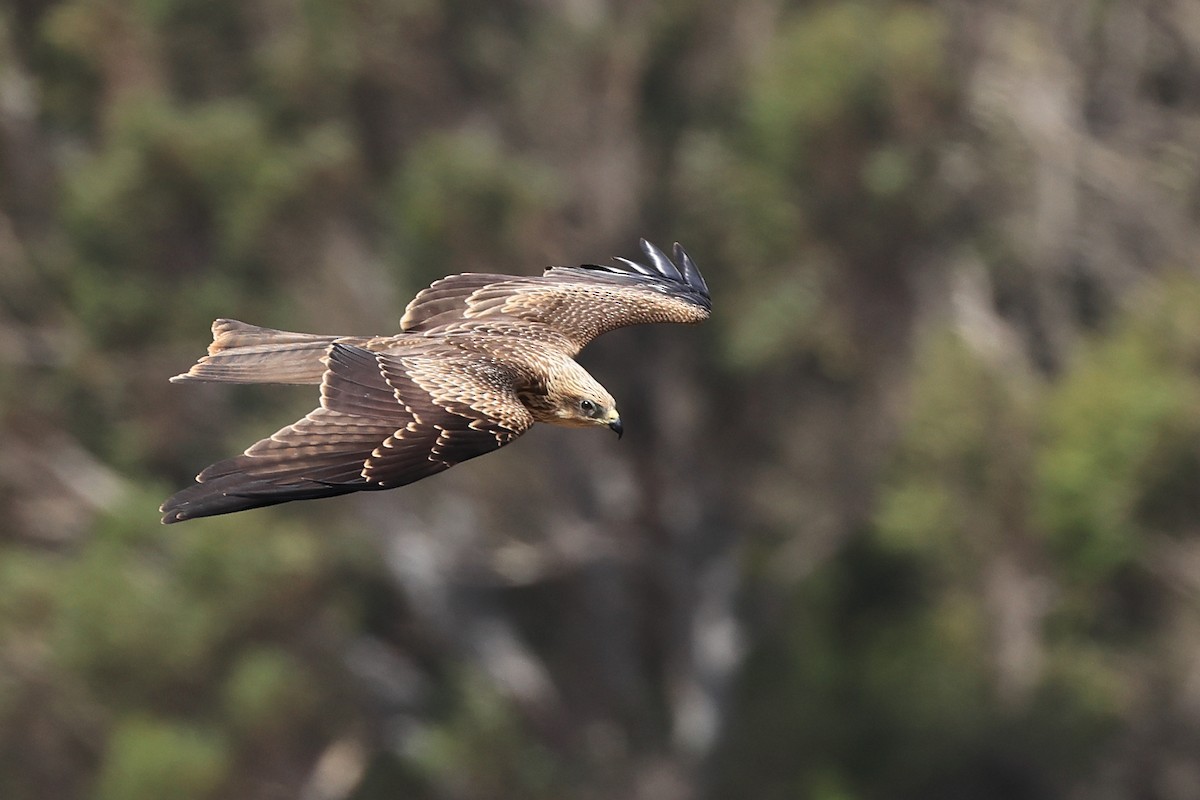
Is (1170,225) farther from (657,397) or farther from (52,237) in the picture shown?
(52,237)

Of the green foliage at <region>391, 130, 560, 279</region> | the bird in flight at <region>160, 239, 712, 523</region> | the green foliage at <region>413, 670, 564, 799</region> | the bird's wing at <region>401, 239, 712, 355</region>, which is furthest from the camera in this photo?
the green foliage at <region>413, 670, 564, 799</region>

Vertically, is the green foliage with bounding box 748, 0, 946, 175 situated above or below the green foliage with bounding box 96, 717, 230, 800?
above

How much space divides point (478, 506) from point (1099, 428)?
660 centimetres

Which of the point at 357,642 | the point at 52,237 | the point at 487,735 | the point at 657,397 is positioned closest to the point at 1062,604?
the point at 657,397

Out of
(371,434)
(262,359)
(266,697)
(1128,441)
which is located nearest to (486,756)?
(266,697)

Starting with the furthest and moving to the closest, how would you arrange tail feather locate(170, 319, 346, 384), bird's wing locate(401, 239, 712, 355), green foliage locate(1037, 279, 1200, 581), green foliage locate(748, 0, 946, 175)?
green foliage locate(748, 0, 946, 175)
green foliage locate(1037, 279, 1200, 581)
bird's wing locate(401, 239, 712, 355)
tail feather locate(170, 319, 346, 384)

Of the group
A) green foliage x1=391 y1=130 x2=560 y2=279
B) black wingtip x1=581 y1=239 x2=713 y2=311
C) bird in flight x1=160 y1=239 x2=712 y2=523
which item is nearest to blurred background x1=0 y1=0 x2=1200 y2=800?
green foliage x1=391 y1=130 x2=560 y2=279

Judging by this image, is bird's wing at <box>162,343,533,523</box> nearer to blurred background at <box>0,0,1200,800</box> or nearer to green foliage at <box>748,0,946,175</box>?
blurred background at <box>0,0,1200,800</box>

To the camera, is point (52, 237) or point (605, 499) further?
point (52, 237)

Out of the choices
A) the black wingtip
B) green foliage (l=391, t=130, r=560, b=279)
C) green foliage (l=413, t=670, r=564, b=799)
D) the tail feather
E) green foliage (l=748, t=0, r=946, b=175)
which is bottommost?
the tail feather

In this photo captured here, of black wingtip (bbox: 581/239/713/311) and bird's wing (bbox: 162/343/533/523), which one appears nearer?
bird's wing (bbox: 162/343/533/523)

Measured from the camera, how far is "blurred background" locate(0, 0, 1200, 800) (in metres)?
20.6

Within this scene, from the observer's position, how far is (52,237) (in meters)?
25.0

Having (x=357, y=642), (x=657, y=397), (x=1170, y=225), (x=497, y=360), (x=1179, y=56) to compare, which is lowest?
(x=497, y=360)
